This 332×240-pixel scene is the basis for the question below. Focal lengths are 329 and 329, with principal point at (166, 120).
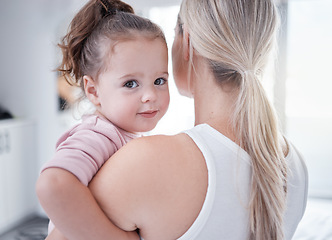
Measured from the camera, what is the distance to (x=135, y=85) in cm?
89

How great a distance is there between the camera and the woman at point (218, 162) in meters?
0.65

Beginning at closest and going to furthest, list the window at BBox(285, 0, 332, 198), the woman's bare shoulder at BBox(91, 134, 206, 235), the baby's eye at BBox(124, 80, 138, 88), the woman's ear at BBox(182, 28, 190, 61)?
1. the woman's bare shoulder at BBox(91, 134, 206, 235)
2. the woman's ear at BBox(182, 28, 190, 61)
3. the baby's eye at BBox(124, 80, 138, 88)
4. the window at BBox(285, 0, 332, 198)

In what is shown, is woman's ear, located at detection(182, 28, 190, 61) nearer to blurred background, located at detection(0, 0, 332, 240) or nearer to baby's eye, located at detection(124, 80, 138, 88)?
baby's eye, located at detection(124, 80, 138, 88)

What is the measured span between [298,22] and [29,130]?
2.72m

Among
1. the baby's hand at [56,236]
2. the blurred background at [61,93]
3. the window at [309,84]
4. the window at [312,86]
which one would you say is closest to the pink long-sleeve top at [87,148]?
the baby's hand at [56,236]

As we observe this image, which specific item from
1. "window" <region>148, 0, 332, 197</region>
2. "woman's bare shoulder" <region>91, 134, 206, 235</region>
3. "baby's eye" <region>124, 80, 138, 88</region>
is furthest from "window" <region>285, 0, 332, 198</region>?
"woman's bare shoulder" <region>91, 134, 206, 235</region>

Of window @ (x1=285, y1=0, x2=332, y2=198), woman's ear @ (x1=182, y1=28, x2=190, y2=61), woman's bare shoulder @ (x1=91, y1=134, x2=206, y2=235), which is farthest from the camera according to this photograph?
window @ (x1=285, y1=0, x2=332, y2=198)

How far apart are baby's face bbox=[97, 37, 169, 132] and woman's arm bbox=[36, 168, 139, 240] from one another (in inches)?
11.2

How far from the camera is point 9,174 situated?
317cm

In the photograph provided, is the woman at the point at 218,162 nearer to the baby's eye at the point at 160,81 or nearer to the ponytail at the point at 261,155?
the ponytail at the point at 261,155

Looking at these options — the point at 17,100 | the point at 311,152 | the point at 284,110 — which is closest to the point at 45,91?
the point at 17,100

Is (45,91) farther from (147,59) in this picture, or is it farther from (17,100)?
(147,59)

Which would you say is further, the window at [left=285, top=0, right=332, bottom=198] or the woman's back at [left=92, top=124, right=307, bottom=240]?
the window at [left=285, top=0, right=332, bottom=198]

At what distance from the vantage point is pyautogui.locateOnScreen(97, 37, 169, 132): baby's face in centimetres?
85
